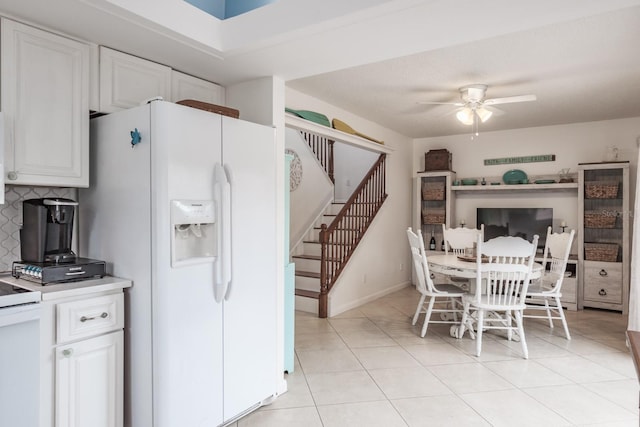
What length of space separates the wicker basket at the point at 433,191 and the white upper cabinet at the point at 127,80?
474 centimetres

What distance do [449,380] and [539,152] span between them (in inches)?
168

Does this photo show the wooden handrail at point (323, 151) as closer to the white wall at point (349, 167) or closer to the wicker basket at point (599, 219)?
the white wall at point (349, 167)

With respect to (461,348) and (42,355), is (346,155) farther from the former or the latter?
(42,355)

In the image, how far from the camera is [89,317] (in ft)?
6.38

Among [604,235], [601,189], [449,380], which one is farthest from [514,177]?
[449,380]

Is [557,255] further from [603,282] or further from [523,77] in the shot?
[523,77]

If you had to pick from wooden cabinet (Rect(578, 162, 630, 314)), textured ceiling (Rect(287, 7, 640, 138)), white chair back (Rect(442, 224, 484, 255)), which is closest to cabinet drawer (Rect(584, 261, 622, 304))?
wooden cabinet (Rect(578, 162, 630, 314))

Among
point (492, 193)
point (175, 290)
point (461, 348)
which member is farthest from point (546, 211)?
point (175, 290)

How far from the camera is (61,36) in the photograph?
213 centimetres

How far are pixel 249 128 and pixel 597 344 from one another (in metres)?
3.86

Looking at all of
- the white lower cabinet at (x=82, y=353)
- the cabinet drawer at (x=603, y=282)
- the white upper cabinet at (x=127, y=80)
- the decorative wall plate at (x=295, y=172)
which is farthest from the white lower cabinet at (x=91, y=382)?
the cabinet drawer at (x=603, y=282)

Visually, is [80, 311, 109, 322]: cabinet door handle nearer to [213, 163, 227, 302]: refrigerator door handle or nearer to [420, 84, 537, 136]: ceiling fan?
[213, 163, 227, 302]: refrigerator door handle

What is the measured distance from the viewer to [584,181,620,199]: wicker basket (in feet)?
17.1

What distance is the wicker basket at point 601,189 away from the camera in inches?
205
